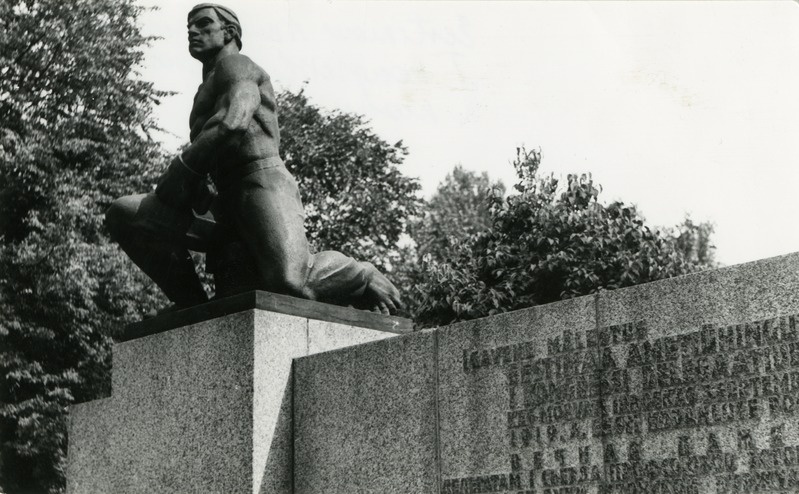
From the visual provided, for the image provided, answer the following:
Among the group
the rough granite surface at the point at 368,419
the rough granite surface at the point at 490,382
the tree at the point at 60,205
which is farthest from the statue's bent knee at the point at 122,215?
the tree at the point at 60,205

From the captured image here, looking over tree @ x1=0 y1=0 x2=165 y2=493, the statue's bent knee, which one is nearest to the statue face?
the statue's bent knee

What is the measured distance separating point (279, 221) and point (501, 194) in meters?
16.5

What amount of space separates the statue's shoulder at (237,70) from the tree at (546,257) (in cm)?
1376

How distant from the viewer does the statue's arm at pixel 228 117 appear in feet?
26.5

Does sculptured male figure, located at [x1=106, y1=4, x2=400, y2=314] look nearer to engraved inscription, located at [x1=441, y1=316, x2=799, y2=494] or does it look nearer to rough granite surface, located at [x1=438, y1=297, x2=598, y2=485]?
rough granite surface, located at [x1=438, y1=297, x2=598, y2=485]

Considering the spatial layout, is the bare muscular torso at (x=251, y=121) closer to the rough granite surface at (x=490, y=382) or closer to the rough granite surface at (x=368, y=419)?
the rough granite surface at (x=368, y=419)

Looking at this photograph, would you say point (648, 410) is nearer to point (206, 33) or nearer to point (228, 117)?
point (228, 117)

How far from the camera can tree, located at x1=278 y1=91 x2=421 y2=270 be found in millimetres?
31625

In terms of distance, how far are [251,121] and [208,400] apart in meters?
1.96

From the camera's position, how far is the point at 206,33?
870 centimetres

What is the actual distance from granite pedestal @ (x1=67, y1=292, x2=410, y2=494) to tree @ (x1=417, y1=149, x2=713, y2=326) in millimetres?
13569

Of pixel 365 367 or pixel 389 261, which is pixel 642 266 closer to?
pixel 389 261

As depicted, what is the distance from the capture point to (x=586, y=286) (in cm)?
2188

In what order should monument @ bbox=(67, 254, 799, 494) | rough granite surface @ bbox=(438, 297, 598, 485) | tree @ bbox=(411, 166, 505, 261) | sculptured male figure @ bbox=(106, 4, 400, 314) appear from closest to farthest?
monument @ bbox=(67, 254, 799, 494)
rough granite surface @ bbox=(438, 297, 598, 485)
sculptured male figure @ bbox=(106, 4, 400, 314)
tree @ bbox=(411, 166, 505, 261)
